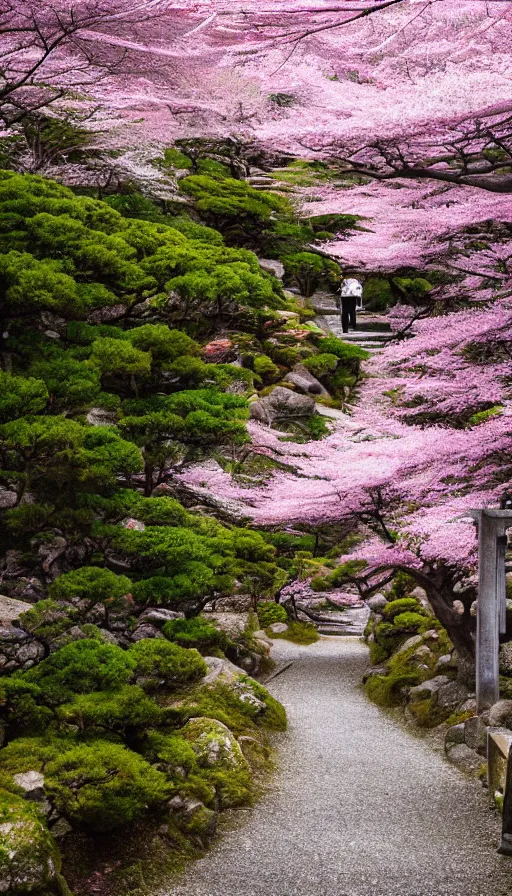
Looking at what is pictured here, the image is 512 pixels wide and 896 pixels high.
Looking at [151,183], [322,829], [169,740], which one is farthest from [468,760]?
[151,183]

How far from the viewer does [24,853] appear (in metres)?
3.85

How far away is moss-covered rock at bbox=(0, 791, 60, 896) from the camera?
3.78 meters

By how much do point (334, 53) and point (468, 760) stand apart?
5935 millimetres

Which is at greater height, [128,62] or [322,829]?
[128,62]

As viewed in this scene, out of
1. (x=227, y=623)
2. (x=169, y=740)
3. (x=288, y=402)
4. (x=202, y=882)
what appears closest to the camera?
(x=202, y=882)

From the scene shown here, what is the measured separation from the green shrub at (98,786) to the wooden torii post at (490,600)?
3.75 metres

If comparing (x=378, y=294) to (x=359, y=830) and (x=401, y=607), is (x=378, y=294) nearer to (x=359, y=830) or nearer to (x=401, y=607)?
(x=401, y=607)

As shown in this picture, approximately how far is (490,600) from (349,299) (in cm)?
936

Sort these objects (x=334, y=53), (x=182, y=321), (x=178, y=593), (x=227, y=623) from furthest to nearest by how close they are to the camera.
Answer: (x=227, y=623), (x=182, y=321), (x=178, y=593), (x=334, y=53)

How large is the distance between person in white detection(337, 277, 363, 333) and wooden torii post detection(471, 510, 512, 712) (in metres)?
7.96

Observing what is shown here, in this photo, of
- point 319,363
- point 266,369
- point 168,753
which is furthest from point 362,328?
point 168,753

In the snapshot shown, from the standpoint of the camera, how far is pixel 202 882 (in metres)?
4.76

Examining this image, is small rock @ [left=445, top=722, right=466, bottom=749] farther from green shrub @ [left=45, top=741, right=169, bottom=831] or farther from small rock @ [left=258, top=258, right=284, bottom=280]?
small rock @ [left=258, top=258, right=284, bottom=280]

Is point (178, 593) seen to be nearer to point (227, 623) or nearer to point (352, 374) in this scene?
point (227, 623)
